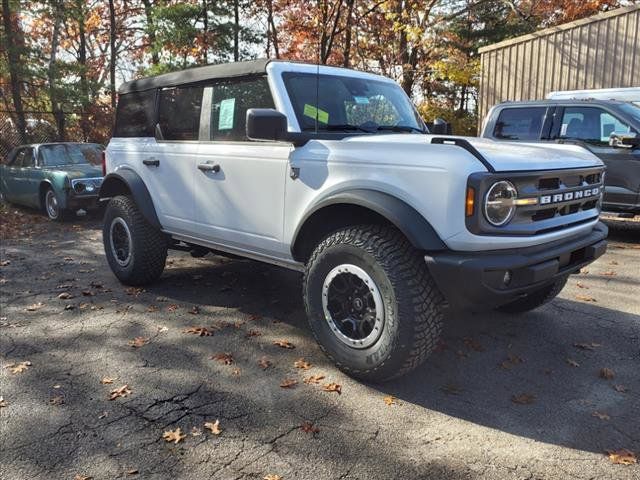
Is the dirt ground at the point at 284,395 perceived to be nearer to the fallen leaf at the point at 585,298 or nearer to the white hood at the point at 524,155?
the fallen leaf at the point at 585,298

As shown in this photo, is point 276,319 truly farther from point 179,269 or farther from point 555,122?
point 555,122

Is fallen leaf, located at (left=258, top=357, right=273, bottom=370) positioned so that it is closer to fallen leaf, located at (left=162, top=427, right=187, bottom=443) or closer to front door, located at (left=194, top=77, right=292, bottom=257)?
front door, located at (left=194, top=77, right=292, bottom=257)

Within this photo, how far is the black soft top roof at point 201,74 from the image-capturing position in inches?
161

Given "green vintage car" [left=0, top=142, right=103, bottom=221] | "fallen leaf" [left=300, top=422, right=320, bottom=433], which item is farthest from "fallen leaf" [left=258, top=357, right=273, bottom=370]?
"green vintage car" [left=0, top=142, right=103, bottom=221]

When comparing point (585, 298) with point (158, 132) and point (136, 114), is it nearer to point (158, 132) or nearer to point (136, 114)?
point (158, 132)

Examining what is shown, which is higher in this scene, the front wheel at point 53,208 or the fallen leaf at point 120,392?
the front wheel at point 53,208

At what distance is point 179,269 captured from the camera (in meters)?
6.36

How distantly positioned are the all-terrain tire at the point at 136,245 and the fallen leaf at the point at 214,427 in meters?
2.70

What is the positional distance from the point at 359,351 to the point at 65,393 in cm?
182

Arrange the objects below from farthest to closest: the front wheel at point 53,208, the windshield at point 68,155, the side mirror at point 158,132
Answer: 1. the windshield at point 68,155
2. the front wheel at point 53,208
3. the side mirror at point 158,132

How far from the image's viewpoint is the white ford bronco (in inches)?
114

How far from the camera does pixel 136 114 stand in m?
5.48

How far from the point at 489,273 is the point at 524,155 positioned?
82 centimetres

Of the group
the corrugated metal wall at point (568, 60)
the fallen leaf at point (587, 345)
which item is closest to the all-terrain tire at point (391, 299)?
the fallen leaf at point (587, 345)
